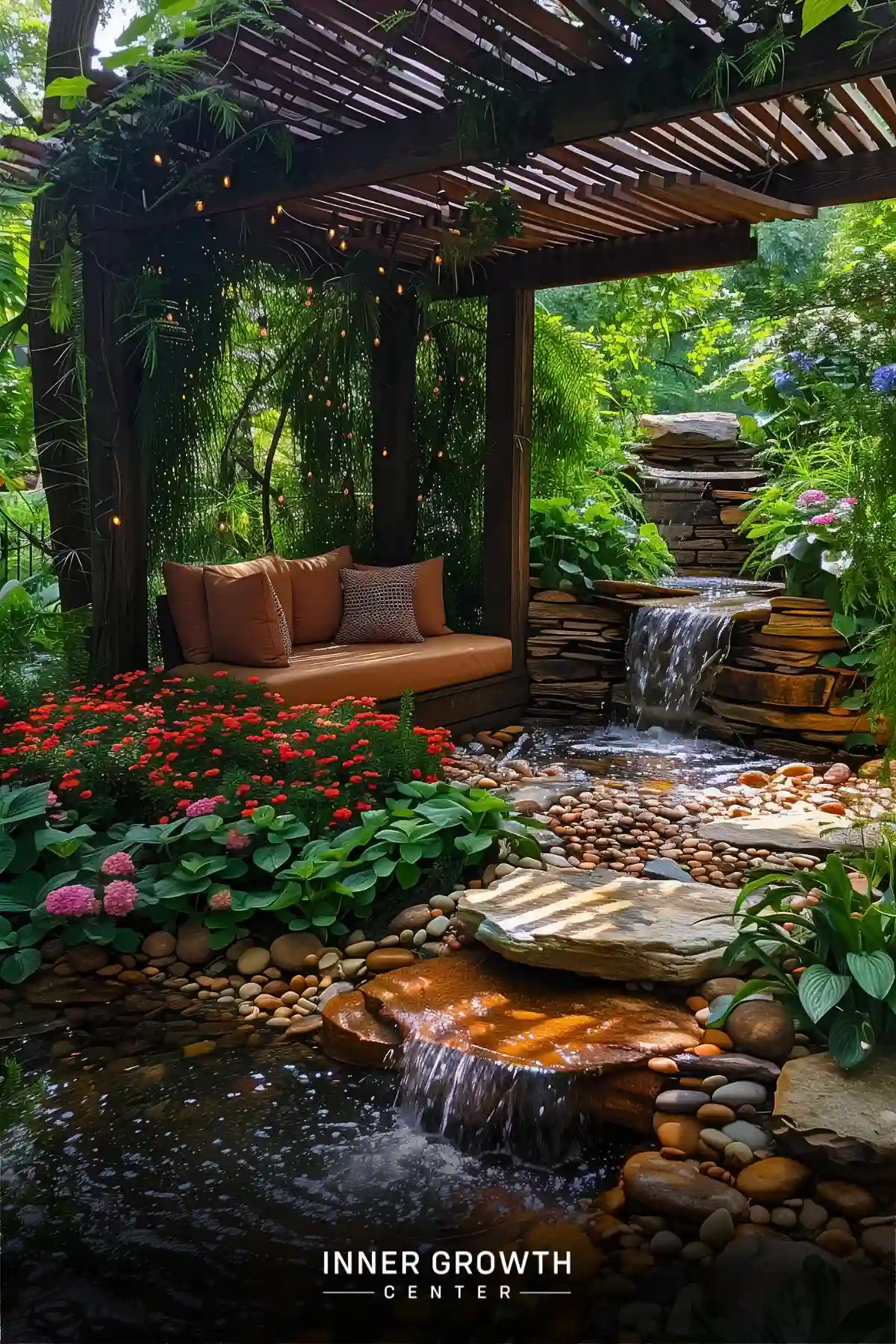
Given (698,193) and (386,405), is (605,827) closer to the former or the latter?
(698,193)

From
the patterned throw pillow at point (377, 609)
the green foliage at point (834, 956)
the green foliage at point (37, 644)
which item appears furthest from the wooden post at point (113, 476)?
the green foliage at point (834, 956)

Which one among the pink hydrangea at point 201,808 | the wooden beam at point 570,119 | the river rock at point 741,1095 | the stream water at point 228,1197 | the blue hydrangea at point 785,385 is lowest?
the stream water at point 228,1197

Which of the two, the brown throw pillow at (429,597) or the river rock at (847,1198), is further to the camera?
the brown throw pillow at (429,597)

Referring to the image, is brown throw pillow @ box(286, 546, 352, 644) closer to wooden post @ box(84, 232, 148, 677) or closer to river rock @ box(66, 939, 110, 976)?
wooden post @ box(84, 232, 148, 677)

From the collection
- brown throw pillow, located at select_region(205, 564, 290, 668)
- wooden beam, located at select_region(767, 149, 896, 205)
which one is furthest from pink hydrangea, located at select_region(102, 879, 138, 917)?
wooden beam, located at select_region(767, 149, 896, 205)

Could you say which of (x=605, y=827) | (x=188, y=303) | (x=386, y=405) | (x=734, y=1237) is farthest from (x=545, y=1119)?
(x=386, y=405)

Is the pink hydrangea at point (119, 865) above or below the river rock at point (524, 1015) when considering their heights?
above

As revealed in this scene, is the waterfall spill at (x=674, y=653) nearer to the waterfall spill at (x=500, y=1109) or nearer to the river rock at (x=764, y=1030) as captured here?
the river rock at (x=764, y=1030)

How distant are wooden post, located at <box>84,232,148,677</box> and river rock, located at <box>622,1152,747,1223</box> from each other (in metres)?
3.67

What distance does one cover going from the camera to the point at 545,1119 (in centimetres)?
251

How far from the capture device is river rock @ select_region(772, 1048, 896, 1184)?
2186 millimetres

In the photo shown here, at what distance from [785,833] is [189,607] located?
2.92 meters

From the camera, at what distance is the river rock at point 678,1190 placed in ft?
7.17

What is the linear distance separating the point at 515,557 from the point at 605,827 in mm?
2561
